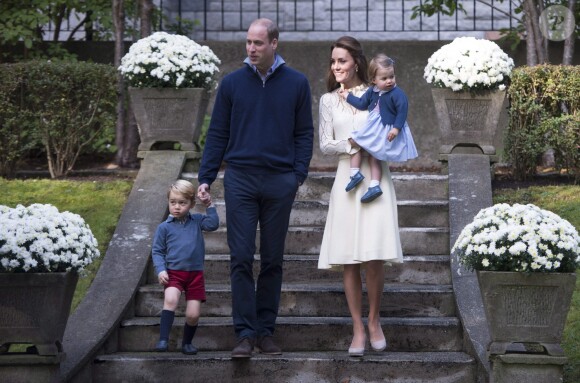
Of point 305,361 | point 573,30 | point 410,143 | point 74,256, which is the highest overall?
point 573,30

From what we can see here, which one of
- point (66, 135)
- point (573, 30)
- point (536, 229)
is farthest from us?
point (573, 30)

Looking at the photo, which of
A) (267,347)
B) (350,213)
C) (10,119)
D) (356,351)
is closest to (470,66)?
(350,213)

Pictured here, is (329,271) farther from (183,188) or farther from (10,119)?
(10,119)

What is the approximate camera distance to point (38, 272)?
635 cm

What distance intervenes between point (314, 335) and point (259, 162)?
3.98 feet

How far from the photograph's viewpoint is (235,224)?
6.96 m

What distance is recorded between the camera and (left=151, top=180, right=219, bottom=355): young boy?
6.99 meters

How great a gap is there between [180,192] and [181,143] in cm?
260

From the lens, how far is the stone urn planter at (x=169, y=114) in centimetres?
942

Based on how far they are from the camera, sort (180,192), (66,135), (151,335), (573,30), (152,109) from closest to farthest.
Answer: (180,192) → (151,335) → (152,109) → (66,135) → (573,30)

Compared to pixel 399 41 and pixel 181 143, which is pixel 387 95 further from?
pixel 399 41

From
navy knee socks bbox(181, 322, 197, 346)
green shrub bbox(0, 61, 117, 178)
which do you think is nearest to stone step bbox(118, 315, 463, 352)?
navy knee socks bbox(181, 322, 197, 346)

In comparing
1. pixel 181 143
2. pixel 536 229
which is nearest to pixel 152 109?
pixel 181 143

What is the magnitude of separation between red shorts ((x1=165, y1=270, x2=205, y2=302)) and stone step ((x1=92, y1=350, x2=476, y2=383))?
0.36 meters
